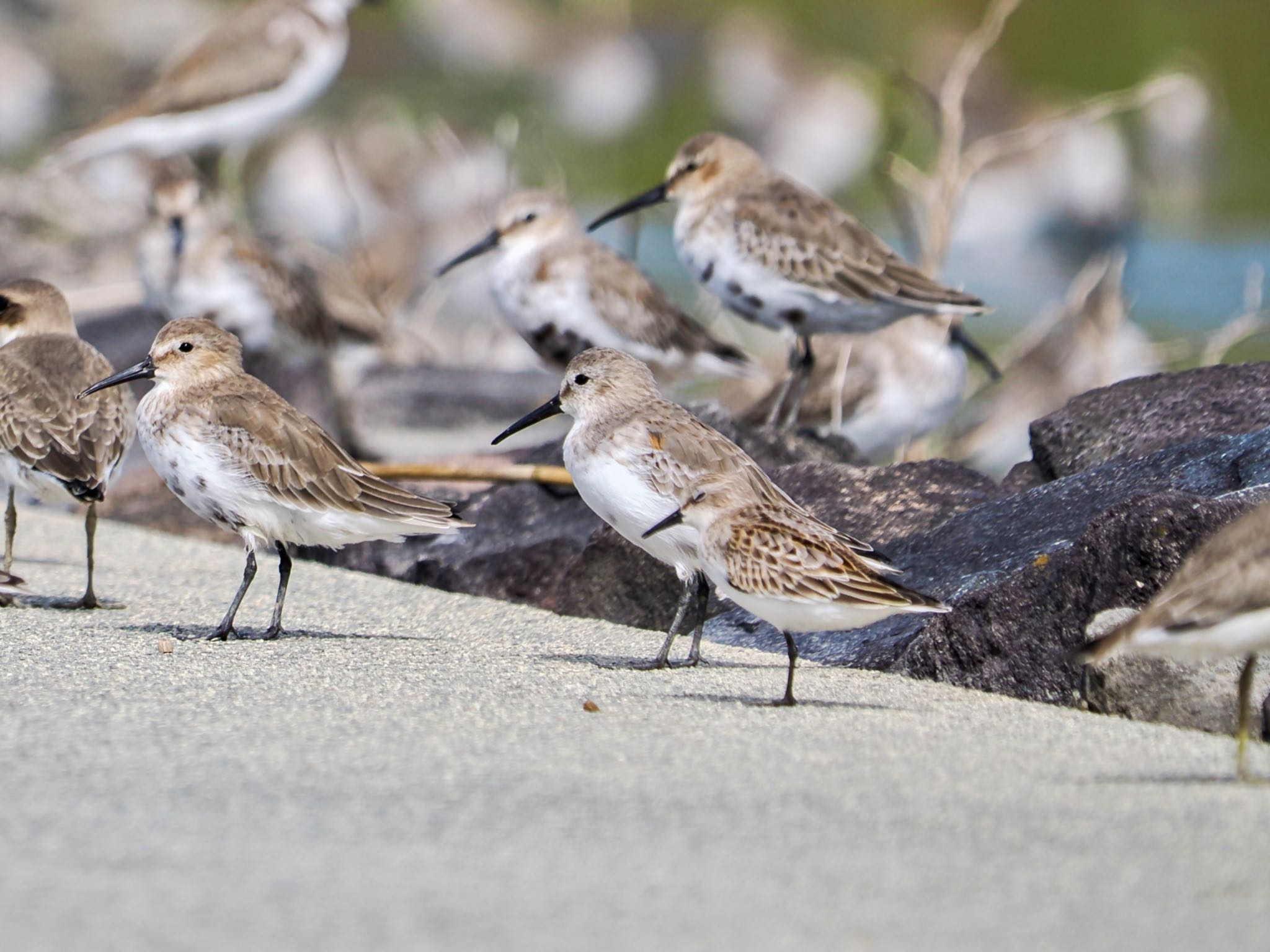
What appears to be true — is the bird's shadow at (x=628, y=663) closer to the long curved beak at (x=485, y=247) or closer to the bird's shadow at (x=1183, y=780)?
the bird's shadow at (x=1183, y=780)

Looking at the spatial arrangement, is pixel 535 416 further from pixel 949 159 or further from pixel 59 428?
pixel 949 159

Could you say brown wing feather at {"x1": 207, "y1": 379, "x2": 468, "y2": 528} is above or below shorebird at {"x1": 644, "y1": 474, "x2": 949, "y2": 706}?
below

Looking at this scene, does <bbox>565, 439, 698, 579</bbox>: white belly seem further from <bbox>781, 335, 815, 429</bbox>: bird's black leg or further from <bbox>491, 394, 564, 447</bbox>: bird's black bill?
<bbox>781, 335, 815, 429</bbox>: bird's black leg

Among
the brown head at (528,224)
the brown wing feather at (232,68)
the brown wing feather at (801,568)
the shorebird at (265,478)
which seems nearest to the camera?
the brown wing feather at (801,568)

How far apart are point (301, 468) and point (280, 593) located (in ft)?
1.25

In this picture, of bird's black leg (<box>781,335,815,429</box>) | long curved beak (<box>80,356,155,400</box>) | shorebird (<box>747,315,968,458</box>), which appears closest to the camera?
long curved beak (<box>80,356,155,400</box>)

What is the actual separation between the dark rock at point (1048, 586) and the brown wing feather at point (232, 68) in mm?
7110

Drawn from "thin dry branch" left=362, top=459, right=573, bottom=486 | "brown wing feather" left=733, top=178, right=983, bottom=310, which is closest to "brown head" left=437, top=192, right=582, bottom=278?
"brown wing feather" left=733, top=178, right=983, bottom=310

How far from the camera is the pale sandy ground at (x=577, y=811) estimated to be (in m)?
2.72

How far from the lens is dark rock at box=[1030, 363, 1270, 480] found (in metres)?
6.00

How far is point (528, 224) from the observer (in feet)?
28.6

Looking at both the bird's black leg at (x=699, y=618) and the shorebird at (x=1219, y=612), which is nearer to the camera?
the shorebird at (x=1219, y=612)

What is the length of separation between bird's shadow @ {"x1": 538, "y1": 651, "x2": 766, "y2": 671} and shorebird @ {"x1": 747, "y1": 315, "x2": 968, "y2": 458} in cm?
398

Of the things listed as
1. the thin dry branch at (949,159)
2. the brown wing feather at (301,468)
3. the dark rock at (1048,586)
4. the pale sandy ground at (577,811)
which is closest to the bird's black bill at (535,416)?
the brown wing feather at (301,468)
